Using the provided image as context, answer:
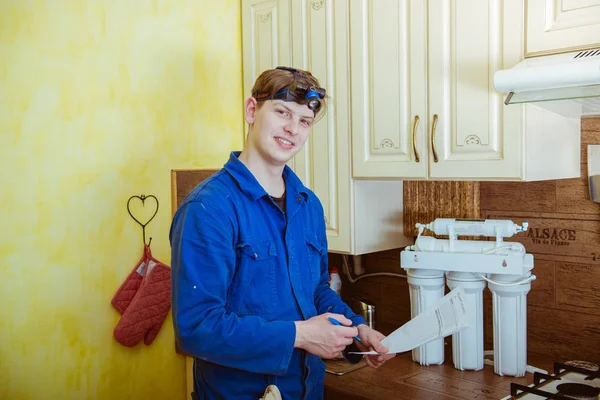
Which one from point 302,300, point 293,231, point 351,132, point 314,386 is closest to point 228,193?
point 293,231

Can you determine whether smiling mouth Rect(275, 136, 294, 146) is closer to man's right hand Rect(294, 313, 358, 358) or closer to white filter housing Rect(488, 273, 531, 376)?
man's right hand Rect(294, 313, 358, 358)

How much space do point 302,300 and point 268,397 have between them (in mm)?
252

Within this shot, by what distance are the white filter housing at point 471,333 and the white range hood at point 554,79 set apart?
1.96ft

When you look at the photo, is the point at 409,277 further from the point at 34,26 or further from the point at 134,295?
the point at 34,26

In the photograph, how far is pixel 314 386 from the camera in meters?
1.60

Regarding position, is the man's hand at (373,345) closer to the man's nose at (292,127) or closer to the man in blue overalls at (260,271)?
the man in blue overalls at (260,271)

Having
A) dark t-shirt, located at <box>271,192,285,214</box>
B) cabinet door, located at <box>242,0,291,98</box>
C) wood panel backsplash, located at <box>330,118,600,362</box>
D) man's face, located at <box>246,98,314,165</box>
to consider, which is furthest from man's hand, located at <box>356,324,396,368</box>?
cabinet door, located at <box>242,0,291,98</box>

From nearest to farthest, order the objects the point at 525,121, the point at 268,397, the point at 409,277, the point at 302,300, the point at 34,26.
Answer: the point at 268,397 → the point at 302,300 → the point at 525,121 → the point at 34,26 → the point at 409,277

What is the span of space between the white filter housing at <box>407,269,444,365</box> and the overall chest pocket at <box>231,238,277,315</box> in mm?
642

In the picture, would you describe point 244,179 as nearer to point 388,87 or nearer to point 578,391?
point 388,87

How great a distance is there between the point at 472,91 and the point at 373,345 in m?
0.77

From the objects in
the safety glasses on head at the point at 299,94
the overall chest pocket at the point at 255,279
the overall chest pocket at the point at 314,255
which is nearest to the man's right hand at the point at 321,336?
the overall chest pocket at the point at 255,279

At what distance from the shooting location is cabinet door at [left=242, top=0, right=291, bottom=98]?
7.34 feet

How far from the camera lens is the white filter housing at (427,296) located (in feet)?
6.33
